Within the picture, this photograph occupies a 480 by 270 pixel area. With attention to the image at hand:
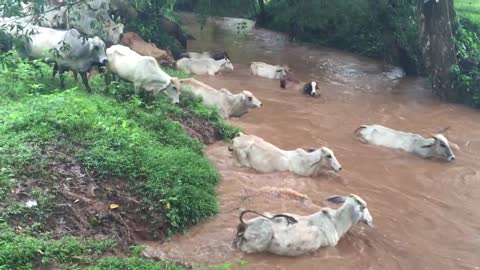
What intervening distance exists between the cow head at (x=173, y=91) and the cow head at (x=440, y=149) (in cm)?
425

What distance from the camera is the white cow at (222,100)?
32.1 ft

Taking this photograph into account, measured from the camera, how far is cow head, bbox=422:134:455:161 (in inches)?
365

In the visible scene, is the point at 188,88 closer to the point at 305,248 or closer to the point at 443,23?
the point at 305,248

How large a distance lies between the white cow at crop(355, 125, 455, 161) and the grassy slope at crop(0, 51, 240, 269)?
341 centimetres

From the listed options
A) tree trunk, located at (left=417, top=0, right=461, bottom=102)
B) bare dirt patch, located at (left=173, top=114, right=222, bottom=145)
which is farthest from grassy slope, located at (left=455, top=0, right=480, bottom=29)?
bare dirt patch, located at (left=173, top=114, right=222, bottom=145)

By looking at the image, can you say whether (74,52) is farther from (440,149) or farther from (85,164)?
(440,149)

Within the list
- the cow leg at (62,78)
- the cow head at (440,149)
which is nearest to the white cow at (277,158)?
the cow head at (440,149)

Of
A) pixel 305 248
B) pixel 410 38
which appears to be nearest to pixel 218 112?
pixel 305 248

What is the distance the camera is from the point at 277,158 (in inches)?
308

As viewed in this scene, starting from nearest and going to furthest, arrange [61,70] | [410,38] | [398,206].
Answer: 1. [398,206]
2. [61,70]
3. [410,38]

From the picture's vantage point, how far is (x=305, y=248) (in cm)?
571

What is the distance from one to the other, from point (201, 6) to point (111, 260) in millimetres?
12462

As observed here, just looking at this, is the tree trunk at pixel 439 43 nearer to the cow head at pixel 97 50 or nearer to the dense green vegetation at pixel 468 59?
the dense green vegetation at pixel 468 59

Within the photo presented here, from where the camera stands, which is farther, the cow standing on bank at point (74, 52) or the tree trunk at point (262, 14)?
the tree trunk at point (262, 14)
